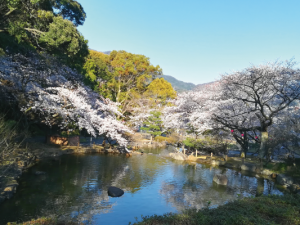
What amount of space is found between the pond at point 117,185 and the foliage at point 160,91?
2149cm

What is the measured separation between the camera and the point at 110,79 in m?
32.8

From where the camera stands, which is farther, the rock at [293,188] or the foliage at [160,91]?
the foliage at [160,91]

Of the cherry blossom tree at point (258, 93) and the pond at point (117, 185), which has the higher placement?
the cherry blossom tree at point (258, 93)

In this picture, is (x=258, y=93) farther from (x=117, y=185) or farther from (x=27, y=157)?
(x=27, y=157)

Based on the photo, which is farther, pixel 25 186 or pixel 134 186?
pixel 134 186

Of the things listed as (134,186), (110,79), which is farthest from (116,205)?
(110,79)

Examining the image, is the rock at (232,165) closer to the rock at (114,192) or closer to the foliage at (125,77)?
the rock at (114,192)

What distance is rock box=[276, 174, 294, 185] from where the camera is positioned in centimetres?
1425

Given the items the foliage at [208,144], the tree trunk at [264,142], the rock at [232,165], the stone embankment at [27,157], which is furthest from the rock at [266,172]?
the stone embankment at [27,157]

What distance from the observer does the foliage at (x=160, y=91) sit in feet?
129

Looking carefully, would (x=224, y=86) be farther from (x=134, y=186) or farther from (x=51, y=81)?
(x=51, y=81)

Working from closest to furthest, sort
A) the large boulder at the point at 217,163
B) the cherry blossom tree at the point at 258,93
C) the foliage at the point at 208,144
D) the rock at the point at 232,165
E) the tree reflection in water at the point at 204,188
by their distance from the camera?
the tree reflection in water at the point at 204,188
the cherry blossom tree at the point at 258,93
the rock at the point at 232,165
the large boulder at the point at 217,163
the foliage at the point at 208,144

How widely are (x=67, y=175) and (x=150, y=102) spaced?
24.0 m

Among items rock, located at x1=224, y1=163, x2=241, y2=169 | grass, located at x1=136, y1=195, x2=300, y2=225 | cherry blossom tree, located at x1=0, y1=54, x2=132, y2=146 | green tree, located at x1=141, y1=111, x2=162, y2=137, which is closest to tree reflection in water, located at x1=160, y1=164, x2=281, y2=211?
rock, located at x1=224, y1=163, x2=241, y2=169
